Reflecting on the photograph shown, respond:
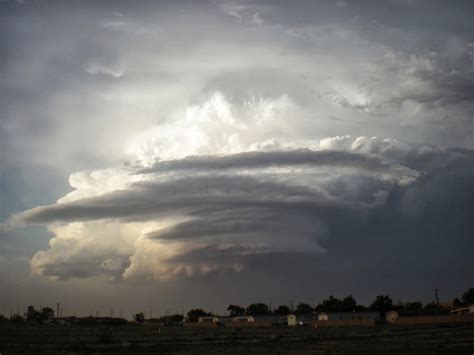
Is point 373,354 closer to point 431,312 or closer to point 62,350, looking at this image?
point 62,350

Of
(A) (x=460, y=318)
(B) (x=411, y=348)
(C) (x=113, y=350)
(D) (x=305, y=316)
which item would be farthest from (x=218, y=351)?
(D) (x=305, y=316)

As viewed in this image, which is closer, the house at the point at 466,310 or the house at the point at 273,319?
the house at the point at 466,310

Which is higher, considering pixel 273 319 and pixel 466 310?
pixel 466 310

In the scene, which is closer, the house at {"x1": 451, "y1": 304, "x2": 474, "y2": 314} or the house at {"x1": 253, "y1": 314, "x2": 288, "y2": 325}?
the house at {"x1": 451, "y1": 304, "x2": 474, "y2": 314}

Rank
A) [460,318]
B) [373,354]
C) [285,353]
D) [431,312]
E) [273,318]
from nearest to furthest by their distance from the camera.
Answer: [373,354] < [285,353] < [460,318] < [431,312] < [273,318]

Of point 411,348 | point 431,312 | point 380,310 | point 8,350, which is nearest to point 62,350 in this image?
point 8,350

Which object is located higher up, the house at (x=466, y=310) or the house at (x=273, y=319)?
the house at (x=466, y=310)

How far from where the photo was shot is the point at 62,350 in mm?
48281

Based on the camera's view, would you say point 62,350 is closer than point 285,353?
No

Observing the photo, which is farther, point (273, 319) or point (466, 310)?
point (273, 319)

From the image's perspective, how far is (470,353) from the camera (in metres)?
38.2

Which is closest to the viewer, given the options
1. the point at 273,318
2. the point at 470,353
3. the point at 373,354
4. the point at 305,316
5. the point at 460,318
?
the point at 470,353

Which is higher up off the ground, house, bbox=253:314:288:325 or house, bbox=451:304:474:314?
house, bbox=451:304:474:314

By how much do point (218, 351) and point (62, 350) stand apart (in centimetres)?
1486
